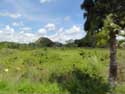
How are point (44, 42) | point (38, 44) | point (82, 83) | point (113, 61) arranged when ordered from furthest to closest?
point (44, 42) < point (38, 44) < point (113, 61) < point (82, 83)

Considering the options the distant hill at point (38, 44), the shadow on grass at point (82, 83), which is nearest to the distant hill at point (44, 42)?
the distant hill at point (38, 44)

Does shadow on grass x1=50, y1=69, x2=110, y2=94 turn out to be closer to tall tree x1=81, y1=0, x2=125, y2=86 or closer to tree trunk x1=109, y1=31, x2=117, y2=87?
tree trunk x1=109, y1=31, x2=117, y2=87

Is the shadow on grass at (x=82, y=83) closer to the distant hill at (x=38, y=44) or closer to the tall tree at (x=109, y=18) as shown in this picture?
the tall tree at (x=109, y=18)

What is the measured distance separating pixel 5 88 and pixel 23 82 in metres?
0.86

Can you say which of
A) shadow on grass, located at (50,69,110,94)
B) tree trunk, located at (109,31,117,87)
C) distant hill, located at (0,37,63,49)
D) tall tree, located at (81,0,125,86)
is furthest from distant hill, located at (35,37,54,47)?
tree trunk, located at (109,31,117,87)

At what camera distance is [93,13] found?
16078 mm

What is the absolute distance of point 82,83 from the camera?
50.0 ft

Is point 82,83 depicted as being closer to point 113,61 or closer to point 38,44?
point 113,61

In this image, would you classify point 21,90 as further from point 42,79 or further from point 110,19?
point 110,19

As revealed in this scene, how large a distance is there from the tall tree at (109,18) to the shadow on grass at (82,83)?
2.46 feet

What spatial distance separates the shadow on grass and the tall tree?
2.46 ft

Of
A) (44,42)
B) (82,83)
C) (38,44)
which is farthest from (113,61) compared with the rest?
(44,42)

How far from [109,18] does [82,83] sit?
3052 mm

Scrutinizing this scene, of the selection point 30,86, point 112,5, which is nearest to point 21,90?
point 30,86
